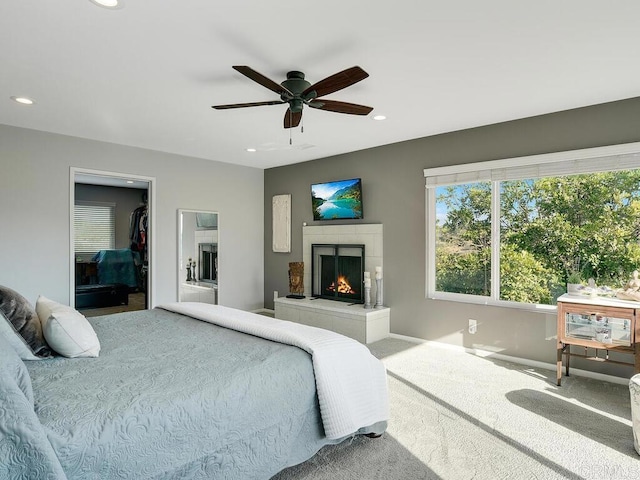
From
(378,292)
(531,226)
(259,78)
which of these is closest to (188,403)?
(259,78)

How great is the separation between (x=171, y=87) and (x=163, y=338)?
1.92 m

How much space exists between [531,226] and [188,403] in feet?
11.8

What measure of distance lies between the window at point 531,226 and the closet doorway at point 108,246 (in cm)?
424

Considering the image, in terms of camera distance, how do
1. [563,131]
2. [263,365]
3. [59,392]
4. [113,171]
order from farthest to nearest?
[113,171] → [563,131] → [263,365] → [59,392]

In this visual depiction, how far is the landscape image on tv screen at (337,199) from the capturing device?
5113 mm

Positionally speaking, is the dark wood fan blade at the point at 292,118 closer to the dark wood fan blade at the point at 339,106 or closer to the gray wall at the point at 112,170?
the dark wood fan blade at the point at 339,106

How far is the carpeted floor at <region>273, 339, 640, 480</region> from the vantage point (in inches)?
80.6

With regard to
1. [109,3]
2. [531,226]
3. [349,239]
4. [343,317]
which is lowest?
[343,317]

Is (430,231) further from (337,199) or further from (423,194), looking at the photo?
(337,199)

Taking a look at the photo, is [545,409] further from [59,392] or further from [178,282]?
[178,282]

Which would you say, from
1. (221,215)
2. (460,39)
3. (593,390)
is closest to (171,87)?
(460,39)

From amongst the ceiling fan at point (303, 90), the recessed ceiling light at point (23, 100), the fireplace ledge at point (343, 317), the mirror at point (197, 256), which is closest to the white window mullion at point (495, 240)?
the fireplace ledge at point (343, 317)

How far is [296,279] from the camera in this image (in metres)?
5.61

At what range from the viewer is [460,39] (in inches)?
90.8
